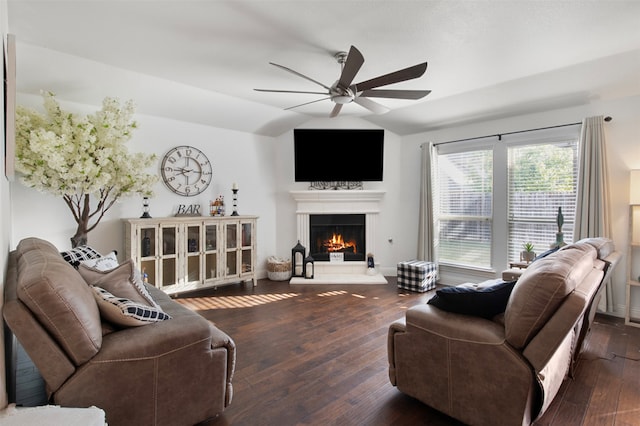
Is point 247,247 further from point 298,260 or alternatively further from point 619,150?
point 619,150

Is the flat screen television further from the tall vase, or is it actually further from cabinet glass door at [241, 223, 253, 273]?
the tall vase

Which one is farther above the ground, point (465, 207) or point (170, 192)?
point (170, 192)

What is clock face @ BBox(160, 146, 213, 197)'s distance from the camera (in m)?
4.68

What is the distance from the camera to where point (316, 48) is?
3.03 m

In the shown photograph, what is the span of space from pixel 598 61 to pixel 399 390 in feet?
12.2

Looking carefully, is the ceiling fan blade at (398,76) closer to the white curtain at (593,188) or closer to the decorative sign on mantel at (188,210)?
the white curtain at (593,188)

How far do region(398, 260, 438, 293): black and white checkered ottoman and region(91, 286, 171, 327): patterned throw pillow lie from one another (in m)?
3.77

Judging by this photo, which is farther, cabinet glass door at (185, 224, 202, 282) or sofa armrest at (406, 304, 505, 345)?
cabinet glass door at (185, 224, 202, 282)

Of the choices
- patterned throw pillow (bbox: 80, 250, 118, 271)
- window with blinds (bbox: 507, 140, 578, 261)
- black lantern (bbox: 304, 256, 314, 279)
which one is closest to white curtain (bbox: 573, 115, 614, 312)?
window with blinds (bbox: 507, 140, 578, 261)

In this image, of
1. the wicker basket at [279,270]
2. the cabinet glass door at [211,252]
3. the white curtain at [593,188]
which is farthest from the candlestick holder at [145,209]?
the white curtain at [593,188]

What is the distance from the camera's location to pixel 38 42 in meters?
2.90

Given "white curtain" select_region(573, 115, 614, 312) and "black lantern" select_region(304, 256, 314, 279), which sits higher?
"white curtain" select_region(573, 115, 614, 312)

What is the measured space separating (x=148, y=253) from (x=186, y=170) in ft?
4.47

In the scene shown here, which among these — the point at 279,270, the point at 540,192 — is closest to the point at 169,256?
the point at 279,270
